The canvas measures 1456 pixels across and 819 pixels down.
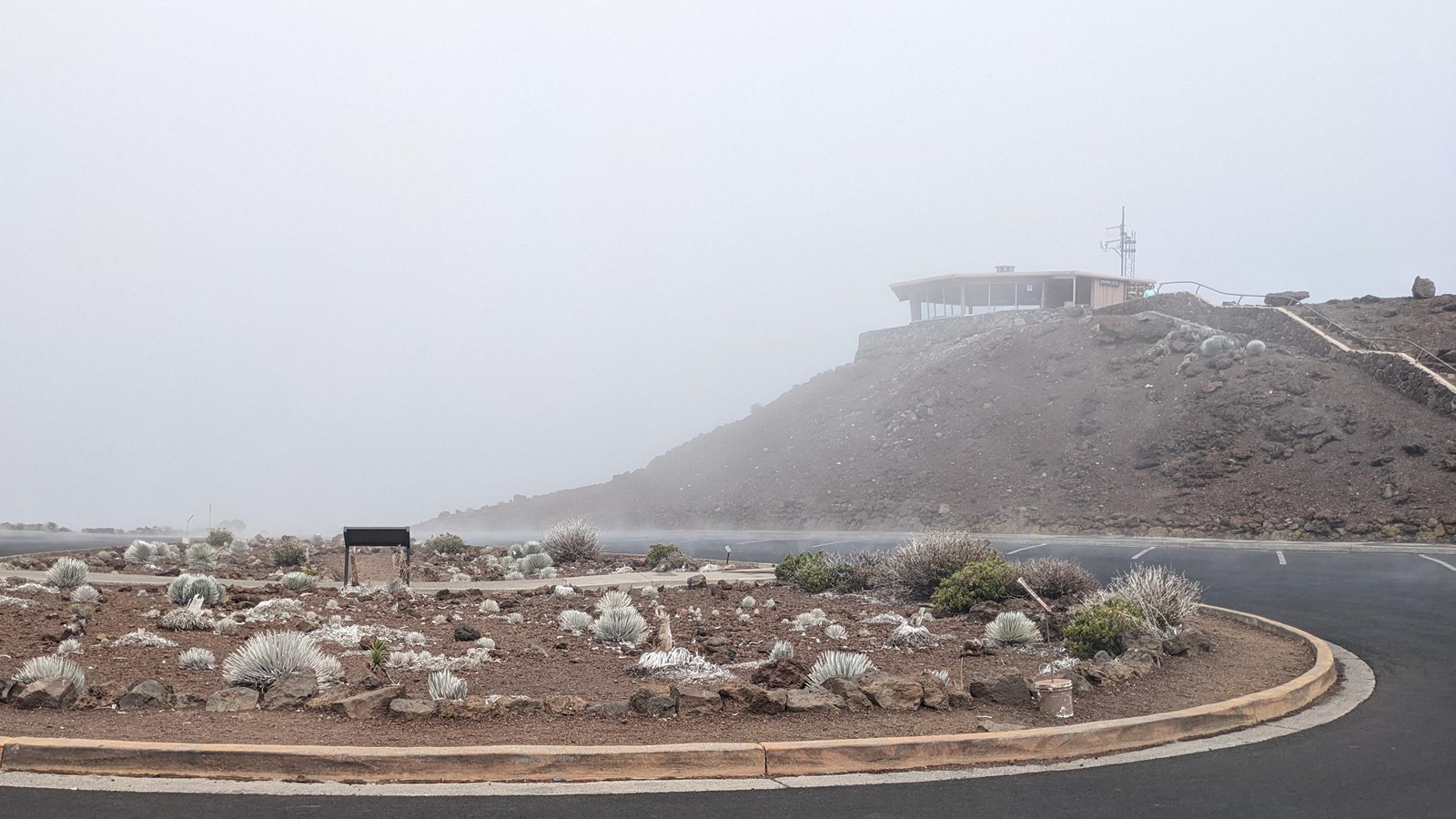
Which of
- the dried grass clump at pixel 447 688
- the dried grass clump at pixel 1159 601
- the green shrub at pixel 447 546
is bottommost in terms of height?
the green shrub at pixel 447 546

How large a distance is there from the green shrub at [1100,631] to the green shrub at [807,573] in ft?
20.3

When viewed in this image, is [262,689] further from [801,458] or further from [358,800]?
[801,458]

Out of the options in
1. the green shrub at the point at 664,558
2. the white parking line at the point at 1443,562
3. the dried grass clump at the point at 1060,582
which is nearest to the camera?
the dried grass clump at the point at 1060,582

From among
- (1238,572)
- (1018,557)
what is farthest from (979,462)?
(1238,572)

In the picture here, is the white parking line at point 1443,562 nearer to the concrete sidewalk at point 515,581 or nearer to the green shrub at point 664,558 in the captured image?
the concrete sidewalk at point 515,581

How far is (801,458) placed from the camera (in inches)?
2254

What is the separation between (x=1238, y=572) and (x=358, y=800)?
62.7 feet

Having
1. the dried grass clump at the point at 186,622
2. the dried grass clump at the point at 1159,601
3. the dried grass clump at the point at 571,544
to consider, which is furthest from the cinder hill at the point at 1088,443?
the dried grass clump at the point at 186,622

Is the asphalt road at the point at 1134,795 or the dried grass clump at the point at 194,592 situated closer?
the asphalt road at the point at 1134,795

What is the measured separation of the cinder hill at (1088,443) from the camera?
113 feet

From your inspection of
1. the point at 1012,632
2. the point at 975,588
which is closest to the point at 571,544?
the point at 975,588

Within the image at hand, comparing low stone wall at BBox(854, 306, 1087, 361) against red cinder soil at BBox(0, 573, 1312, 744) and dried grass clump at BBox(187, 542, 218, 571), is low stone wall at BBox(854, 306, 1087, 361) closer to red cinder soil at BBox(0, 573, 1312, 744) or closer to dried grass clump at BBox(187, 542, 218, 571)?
dried grass clump at BBox(187, 542, 218, 571)

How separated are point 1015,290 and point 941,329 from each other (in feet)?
18.0

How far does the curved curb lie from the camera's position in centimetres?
645
